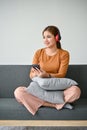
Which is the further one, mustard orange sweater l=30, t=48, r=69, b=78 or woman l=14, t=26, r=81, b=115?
mustard orange sweater l=30, t=48, r=69, b=78

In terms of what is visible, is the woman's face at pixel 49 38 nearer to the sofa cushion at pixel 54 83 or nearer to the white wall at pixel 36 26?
the sofa cushion at pixel 54 83

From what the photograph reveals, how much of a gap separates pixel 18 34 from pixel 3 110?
3.72ft

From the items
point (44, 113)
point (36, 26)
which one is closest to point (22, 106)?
point (44, 113)

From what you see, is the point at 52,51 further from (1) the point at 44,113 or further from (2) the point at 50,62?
(1) the point at 44,113

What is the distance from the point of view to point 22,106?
92.1 inches

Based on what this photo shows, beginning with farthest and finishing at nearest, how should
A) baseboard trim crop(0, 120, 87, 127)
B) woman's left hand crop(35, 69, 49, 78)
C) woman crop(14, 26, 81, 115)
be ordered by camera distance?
1. woman's left hand crop(35, 69, 49, 78)
2. woman crop(14, 26, 81, 115)
3. baseboard trim crop(0, 120, 87, 127)

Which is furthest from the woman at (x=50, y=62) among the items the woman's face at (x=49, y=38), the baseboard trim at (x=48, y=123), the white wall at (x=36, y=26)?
the white wall at (x=36, y=26)

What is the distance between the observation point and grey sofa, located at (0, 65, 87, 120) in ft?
7.44

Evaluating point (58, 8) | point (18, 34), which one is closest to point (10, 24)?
point (18, 34)

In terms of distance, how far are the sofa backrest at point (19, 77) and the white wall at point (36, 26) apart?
344mm

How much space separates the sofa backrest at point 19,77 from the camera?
281 centimetres

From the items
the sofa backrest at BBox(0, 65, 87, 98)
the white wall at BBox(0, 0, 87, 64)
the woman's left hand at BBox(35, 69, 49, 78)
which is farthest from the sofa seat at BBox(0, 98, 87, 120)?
the white wall at BBox(0, 0, 87, 64)

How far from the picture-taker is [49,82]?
7.79 ft

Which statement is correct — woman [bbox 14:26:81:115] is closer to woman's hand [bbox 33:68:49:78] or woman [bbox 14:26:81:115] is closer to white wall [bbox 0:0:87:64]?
woman's hand [bbox 33:68:49:78]
